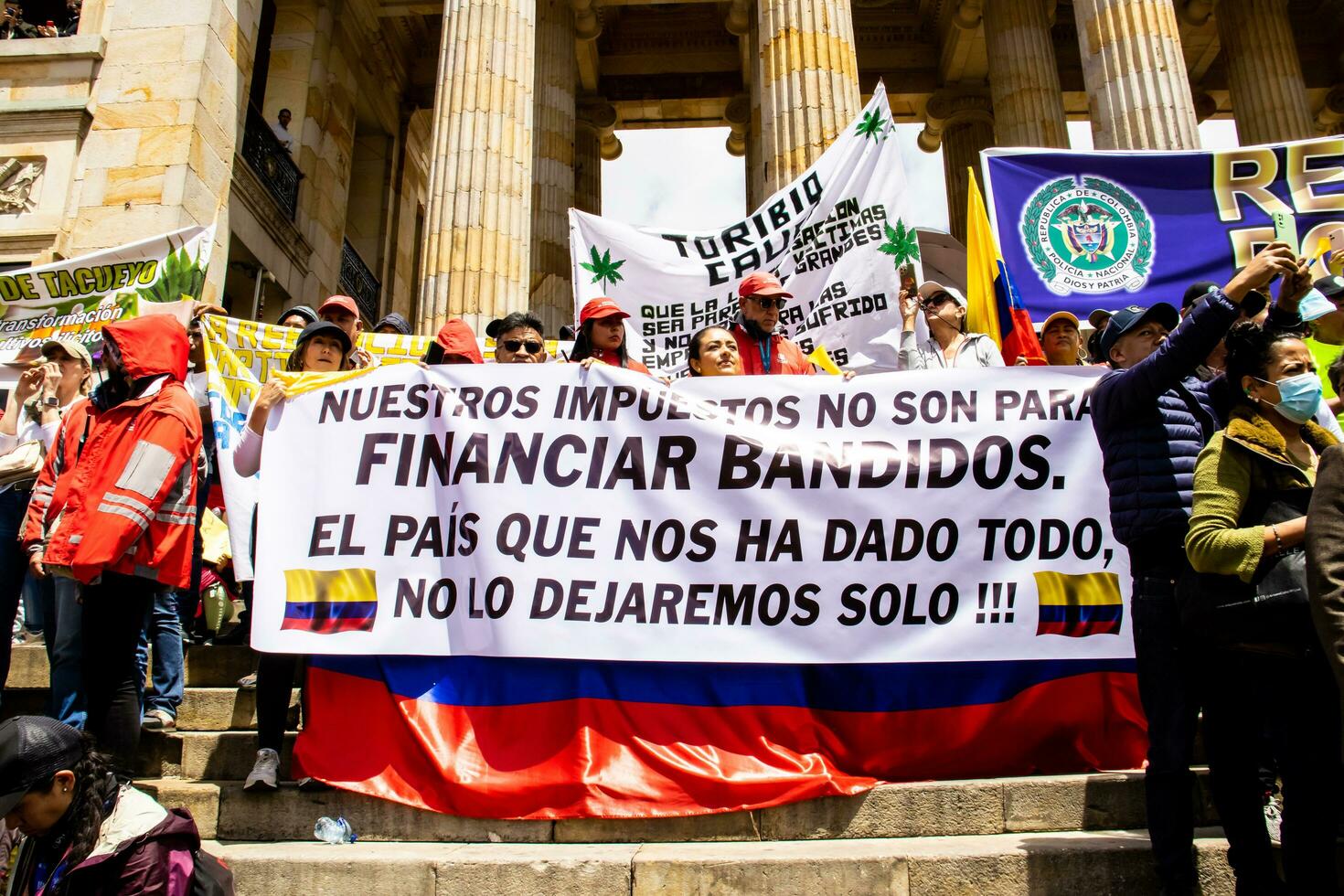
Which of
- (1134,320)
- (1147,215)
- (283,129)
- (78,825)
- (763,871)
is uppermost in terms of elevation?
(283,129)

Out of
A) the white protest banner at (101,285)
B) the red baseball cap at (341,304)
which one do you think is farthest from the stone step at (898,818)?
the white protest banner at (101,285)

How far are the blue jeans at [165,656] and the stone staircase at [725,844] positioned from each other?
1.66ft

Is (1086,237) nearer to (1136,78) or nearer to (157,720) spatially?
(1136,78)

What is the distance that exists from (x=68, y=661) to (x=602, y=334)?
296 centimetres

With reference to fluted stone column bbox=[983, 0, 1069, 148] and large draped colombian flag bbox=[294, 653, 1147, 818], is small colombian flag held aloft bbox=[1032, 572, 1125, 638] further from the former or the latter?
fluted stone column bbox=[983, 0, 1069, 148]

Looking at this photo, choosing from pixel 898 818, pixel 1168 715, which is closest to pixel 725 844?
pixel 898 818

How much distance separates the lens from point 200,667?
224 inches

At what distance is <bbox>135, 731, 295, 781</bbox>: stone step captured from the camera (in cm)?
447

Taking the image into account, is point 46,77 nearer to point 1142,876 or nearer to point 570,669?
point 570,669

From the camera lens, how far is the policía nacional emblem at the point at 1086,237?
7.73 meters

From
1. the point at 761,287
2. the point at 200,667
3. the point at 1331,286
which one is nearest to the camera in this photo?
the point at 1331,286

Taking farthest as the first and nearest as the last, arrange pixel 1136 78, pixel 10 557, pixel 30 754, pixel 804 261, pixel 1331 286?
1. pixel 1136 78
2. pixel 804 261
3. pixel 1331 286
4. pixel 10 557
5. pixel 30 754

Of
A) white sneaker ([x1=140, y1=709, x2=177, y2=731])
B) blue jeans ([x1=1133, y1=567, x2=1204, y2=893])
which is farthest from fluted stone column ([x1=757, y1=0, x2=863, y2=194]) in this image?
white sneaker ([x1=140, y1=709, x2=177, y2=731])

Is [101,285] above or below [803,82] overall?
below
